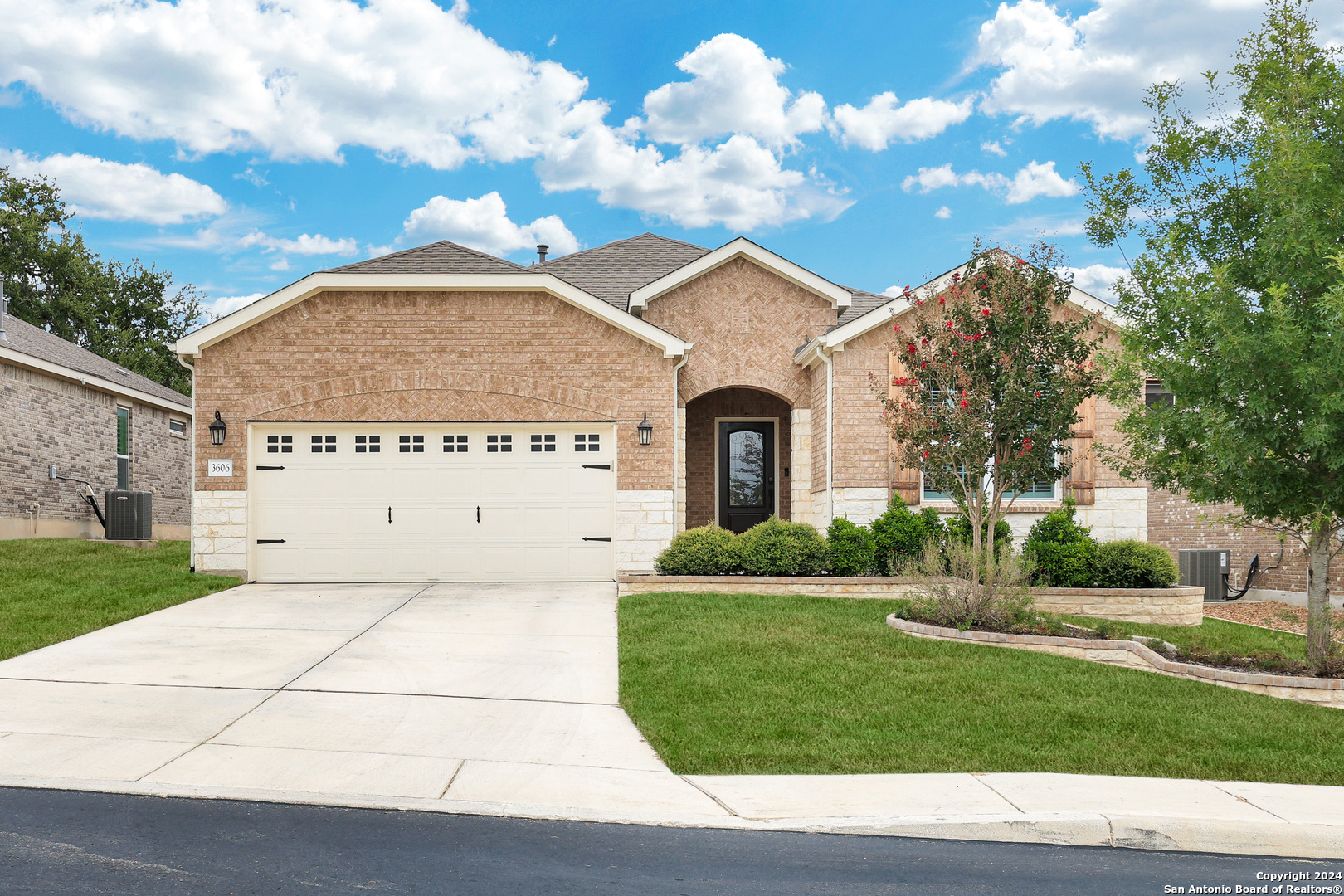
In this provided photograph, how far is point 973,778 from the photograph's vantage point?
6027 millimetres

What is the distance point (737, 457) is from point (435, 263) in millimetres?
6519

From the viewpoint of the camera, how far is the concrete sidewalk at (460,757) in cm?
523

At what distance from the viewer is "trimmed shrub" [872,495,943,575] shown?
13523 mm

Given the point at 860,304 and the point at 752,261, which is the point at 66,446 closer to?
the point at 752,261

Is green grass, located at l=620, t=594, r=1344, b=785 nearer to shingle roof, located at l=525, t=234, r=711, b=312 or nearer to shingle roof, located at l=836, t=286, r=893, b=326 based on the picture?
shingle roof, located at l=836, t=286, r=893, b=326

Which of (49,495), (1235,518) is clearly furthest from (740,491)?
(49,495)

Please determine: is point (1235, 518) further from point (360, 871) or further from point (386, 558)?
point (386, 558)

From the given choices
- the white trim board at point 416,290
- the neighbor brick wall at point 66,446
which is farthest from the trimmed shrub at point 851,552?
the neighbor brick wall at point 66,446

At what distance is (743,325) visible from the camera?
16.1m

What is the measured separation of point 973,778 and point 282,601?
9354 mm

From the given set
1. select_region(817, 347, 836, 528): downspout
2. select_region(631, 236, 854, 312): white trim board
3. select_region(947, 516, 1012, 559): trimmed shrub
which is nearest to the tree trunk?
select_region(947, 516, 1012, 559): trimmed shrub

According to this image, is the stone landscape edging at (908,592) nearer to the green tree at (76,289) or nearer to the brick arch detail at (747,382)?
the brick arch detail at (747,382)

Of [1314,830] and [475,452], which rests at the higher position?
[475,452]

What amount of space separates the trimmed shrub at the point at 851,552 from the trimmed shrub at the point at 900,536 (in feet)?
0.34
